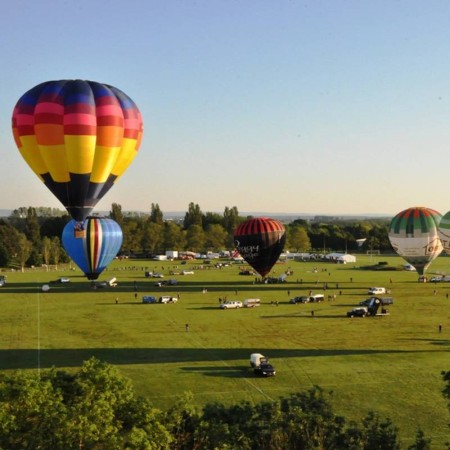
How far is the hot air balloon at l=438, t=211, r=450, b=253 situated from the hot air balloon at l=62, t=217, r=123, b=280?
31520 mm

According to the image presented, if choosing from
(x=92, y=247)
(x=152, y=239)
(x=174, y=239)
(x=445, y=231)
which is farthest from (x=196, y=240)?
(x=92, y=247)

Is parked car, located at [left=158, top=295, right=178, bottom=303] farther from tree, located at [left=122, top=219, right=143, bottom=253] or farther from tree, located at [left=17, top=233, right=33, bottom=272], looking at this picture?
tree, located at [left=122, top=219, right=143, bottom=253]

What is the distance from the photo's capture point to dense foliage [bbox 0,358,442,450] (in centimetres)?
1350

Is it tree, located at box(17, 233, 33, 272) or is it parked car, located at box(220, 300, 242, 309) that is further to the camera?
tree, located at box(17, 233, 33, 272)

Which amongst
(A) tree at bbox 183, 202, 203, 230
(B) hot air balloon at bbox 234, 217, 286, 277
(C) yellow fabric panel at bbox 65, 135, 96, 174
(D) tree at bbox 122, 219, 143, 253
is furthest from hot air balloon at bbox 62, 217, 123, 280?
(A) tree at bbox 183, 202, 203, 230

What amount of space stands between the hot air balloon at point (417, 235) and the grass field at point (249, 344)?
3.97 meters

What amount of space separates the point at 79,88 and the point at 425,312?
28714mm

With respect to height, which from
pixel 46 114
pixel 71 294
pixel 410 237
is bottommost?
pixel 71 294

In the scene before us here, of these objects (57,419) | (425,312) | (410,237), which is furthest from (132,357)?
(410,237)

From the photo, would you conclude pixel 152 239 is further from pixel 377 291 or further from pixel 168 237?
pixel 377 291

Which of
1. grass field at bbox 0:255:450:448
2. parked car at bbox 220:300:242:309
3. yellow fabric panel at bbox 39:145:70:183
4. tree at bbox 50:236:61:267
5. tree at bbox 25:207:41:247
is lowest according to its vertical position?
grass field at bbox 0:255:450:448

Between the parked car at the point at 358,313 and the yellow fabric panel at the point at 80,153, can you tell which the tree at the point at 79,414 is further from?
the parked car at the point at 358,313

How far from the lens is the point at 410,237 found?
58.7 meters

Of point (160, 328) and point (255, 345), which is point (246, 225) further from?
point (255, 345)
